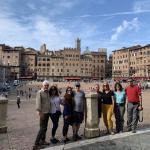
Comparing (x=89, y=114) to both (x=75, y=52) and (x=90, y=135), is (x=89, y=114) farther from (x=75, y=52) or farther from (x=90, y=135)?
(x=75, y=52)

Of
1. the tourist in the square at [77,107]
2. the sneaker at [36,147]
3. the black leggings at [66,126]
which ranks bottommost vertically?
the sneaker at [36,147]

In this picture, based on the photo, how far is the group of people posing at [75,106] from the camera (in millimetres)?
10375

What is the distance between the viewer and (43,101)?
1035 cm

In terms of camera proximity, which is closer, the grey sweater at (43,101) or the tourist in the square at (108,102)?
the grey sweater at (43,101)

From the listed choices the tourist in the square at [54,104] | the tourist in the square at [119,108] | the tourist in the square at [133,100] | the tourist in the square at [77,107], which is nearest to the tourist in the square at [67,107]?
the tourist in the square at [77,107]

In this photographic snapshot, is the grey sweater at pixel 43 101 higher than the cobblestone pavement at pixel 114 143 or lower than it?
higher

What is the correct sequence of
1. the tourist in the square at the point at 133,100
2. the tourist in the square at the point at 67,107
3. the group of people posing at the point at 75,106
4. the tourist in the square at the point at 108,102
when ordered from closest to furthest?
the group of people posing at the point at 75,106, the tourist in the square at the point at 67,107, the tourist in the square at the point at 108,102, the tourist in the square at the point at 133,100

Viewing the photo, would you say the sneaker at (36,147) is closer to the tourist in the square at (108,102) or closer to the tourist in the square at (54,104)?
the tourist in the square at (54,104)

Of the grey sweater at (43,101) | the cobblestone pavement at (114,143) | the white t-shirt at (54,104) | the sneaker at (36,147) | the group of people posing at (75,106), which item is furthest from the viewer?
the white t-shirt at (54,104)

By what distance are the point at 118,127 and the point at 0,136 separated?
13.8 ft

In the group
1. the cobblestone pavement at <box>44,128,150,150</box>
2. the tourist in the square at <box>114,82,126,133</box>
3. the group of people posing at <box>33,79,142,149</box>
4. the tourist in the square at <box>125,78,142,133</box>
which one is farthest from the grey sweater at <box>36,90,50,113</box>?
the tourist in the square at <box>125,78,142,133</box>

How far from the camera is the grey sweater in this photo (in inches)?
404

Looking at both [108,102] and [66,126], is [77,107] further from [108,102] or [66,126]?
[108,102]

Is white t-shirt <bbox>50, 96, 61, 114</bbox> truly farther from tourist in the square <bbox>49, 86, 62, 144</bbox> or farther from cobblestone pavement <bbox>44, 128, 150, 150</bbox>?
cobblestone pavement <bbox>44, 128, 150, 150</bbox>
